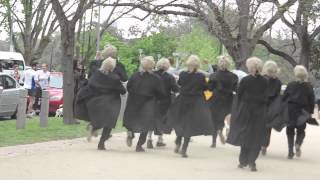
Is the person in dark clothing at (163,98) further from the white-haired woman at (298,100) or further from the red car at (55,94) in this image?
the red car at (55,94)

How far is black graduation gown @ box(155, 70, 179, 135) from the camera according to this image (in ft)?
45.8

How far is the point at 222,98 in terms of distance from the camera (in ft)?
48.6

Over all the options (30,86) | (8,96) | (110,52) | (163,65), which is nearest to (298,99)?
(163,65)

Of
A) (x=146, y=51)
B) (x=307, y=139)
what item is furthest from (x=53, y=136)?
(x=146, y=51)

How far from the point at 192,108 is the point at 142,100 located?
112cm

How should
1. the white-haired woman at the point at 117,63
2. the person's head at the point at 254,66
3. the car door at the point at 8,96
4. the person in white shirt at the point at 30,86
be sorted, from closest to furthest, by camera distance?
1. the person's head at the point at 254,66
2. the white-haired woman at the point at 117,63
3. the car door at the point at 8,96
4. the person in white shirt at the point at 30,86

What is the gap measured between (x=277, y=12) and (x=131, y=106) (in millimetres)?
16375

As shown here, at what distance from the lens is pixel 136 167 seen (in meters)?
11.1

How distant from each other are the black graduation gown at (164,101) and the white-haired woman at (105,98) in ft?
2.89

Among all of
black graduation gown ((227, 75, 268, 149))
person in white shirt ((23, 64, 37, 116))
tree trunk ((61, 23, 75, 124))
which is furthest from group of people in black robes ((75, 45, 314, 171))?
person in white shirt ((23, 64, 37, 116))

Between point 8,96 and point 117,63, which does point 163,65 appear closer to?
point 117,63

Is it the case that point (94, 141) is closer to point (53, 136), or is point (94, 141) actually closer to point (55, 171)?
point (53, 136)

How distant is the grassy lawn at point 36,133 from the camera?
14203 millimetres

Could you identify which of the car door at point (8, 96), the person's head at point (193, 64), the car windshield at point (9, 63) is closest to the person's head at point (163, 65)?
the person's head at point (193, 64)
